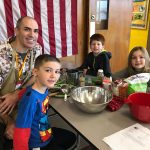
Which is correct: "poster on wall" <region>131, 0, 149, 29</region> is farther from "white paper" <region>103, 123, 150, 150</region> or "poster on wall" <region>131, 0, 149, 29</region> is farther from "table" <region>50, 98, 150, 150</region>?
"white paper" <region>103, 123, 150, 150</region>

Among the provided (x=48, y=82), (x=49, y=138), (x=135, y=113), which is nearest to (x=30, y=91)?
(x=48, y=82)

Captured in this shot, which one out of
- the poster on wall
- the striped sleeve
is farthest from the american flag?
the poster on wall

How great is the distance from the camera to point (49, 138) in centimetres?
124

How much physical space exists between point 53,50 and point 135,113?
5.76ft

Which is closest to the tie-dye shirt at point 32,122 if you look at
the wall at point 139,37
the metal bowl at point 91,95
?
the metal bowl at point 91,95

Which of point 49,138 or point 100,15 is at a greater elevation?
point 100,15

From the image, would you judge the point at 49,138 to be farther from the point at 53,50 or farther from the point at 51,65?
the point at 53,50

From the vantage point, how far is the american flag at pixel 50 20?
7.23 ft

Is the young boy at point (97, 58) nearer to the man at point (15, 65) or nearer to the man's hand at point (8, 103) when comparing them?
the man at point (15, 65)

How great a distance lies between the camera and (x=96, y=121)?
1126 mm

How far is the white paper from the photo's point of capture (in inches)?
35.8

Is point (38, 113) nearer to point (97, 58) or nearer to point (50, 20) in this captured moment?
point (97, 58)

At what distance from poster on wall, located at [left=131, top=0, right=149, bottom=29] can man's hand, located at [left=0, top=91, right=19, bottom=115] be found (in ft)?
13.1

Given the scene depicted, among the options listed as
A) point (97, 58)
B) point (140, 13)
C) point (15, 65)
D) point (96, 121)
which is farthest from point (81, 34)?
point (140, 13)
